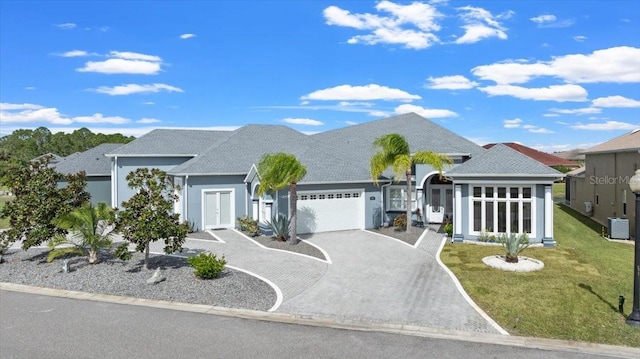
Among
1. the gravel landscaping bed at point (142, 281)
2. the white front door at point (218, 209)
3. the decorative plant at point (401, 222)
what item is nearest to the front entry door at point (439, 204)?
the decorative plant at point (401, 222)

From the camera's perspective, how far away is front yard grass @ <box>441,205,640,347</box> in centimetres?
994

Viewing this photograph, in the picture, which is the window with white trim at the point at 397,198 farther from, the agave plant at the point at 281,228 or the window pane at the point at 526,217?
the agave plant at the point at 281,228

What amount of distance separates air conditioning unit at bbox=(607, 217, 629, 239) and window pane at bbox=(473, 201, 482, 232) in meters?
7.38

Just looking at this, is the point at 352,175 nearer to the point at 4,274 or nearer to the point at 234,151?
the point at 234,151

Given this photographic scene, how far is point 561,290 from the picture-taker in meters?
12.8

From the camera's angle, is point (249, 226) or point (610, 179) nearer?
point (249, 226)

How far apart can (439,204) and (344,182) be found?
22.0 ft

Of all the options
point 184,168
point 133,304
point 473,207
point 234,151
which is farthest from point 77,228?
point 473,207

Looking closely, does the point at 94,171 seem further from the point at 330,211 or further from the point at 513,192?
the point at 513,192

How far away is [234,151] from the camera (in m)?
26.8

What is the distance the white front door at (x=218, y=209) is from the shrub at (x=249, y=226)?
4.24ft

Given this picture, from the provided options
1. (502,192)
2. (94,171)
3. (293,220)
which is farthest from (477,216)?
(94,171)

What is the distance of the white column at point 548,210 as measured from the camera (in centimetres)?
1905
